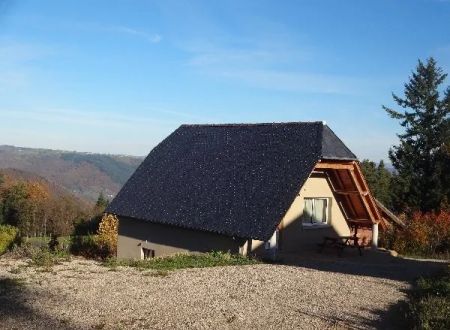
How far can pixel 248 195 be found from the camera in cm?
2003

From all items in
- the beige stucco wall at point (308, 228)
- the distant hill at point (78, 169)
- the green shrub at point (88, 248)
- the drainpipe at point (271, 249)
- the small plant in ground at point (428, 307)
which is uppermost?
the distant hill at point (78, 169)

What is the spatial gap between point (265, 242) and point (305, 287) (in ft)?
17.0

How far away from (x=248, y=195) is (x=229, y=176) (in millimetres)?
2109

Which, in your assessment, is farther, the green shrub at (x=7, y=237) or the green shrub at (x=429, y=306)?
the green shrub at (x=7, y=237)

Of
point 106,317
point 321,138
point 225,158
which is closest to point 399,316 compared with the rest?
point 106,317

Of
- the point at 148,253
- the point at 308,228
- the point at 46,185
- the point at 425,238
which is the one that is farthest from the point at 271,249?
the point at 46,185

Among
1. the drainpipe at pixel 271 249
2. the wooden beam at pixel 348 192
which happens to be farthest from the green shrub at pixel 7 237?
the wooden beam at pixel 348 192

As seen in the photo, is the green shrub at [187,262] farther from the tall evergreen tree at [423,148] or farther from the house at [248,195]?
the tall evergreen tree at [423,148]

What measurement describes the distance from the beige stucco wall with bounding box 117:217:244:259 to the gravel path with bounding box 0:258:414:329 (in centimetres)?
435

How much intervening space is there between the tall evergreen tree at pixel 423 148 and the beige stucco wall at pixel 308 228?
1672cm

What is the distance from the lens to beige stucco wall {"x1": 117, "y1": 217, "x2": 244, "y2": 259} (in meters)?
19.8

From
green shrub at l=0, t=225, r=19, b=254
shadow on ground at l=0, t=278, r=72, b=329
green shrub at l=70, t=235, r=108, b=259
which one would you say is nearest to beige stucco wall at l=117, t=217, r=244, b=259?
green shrub at l=70, t=235, r=108, b=259

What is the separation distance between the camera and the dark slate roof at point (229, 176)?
19141mm

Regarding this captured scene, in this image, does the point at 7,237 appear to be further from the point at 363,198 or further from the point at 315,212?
the point at 363,198
